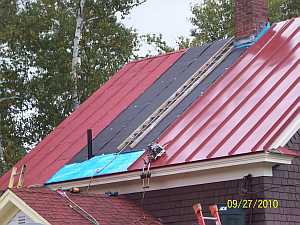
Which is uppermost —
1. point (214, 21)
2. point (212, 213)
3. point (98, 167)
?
point (214, 21)

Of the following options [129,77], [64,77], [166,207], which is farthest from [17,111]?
[166,207]

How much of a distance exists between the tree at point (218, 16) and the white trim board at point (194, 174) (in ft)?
77.1

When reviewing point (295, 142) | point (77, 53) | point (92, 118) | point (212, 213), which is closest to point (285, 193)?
point (295, 142)

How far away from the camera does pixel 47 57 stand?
31.1 meters

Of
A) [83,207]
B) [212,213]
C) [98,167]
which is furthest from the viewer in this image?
[98,167]

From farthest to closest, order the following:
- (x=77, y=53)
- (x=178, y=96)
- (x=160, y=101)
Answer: (x=77, y=53)
(x=160, y=101)
(x=178, y=96)

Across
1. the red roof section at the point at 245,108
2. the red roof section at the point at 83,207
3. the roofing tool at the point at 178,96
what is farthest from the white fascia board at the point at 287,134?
the roofing tool at the point at 178,96

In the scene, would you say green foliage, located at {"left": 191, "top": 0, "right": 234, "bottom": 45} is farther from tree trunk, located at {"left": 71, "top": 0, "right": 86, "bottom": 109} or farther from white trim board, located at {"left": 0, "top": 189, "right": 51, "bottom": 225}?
white trim board, located at {"left": 0, "top": 189, "right": 51, "bottom": 225}

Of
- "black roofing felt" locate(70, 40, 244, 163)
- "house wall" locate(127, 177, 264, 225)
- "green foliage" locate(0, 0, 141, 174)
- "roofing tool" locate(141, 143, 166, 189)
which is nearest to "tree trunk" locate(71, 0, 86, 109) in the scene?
"green foliage" locate(0, 0, 141, 174)

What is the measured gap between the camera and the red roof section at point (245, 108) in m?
14.3

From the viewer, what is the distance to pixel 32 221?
14.1 metres

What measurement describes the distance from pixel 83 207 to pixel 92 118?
216 inches

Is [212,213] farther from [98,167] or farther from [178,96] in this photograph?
[178,96]

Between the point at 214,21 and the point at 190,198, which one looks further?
the point at 214,21
